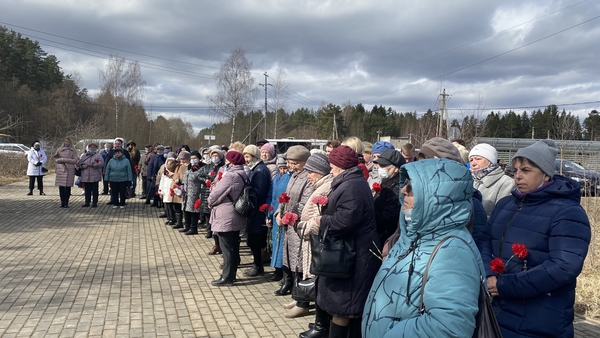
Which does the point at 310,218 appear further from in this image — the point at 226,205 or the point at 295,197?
the point at 226,205

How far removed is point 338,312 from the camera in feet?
11.9

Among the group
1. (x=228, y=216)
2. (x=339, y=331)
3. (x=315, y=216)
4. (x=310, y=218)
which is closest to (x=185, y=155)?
(x=228, y=216)

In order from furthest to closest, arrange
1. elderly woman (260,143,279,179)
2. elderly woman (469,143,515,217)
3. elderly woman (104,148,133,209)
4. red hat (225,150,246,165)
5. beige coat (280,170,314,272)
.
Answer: elderly woman (104,148,133,209) < elderly woman (260,143,279,179) < red hat (225,150,246,165) < beige coat (280,170,314,272) < elderly woman (469,143,515,217)

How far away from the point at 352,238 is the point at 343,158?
71cm

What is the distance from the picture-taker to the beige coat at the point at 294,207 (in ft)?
17.9

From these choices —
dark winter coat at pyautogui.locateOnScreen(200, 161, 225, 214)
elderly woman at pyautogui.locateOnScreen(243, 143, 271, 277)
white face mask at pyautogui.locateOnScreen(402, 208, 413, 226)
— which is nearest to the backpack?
elderly woman at pyautogui.locateOnScreen(243, 143, 271, 277)

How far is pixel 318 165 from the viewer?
15.3ft

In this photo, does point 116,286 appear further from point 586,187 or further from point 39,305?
point 586,187

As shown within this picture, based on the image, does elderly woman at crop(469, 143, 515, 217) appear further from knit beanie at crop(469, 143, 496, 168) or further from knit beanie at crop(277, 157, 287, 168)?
knit beanie at crop(277, 157, 287, 168)

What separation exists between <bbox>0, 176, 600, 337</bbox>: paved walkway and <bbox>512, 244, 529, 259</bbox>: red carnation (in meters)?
2.76

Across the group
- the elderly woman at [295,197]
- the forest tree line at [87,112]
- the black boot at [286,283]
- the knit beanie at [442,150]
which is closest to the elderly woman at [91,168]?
the black boot at [286,283]

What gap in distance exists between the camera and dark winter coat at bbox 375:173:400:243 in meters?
4.16

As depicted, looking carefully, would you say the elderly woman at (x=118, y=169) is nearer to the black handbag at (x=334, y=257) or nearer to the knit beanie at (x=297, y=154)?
the knit beanie at (x=297, y=154)

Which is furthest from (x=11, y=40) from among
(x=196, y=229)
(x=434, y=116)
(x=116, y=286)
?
(x=116, y=286)
